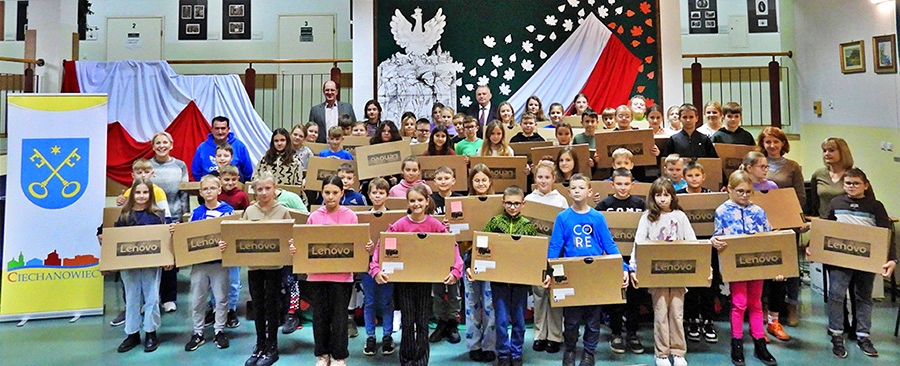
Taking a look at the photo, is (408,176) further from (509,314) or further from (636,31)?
(636,31)

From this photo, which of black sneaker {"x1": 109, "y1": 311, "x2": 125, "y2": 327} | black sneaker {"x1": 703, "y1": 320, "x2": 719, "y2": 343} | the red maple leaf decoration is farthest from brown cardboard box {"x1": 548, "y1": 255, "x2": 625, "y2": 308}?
the red maple leaf decoration

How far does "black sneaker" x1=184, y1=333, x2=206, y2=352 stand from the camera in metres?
4.15

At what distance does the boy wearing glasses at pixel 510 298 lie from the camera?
368cm

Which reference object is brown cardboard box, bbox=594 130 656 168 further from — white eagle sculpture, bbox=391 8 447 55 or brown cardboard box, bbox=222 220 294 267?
white eagle sculpture, bbox=391 8 447 55

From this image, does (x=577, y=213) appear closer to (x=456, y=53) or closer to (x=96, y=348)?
(x=96, y=348)

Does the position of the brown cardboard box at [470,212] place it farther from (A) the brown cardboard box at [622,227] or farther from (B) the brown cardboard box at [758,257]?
(B) the brown cardboard box at [758,257]

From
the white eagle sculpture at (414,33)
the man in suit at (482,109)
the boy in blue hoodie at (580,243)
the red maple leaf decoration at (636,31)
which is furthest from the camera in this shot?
the red maple leaf decoration at (636,31)

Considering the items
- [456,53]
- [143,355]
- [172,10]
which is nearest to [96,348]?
[143,355]

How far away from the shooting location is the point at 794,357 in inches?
154

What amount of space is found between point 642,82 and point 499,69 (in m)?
1.89

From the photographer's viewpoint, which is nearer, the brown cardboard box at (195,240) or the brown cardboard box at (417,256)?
the brown cardboard box at (417,256)

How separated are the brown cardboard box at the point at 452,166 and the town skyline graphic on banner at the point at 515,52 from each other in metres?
3.22

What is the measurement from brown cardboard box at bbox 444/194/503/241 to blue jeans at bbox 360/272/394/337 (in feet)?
2.09

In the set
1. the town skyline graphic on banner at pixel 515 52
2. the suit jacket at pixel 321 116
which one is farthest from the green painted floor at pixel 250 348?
the town skyline graphic on banner at pixel 515 52
